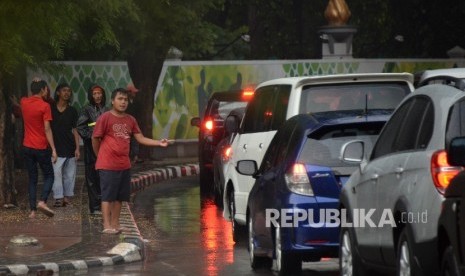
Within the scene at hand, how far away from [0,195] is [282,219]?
9.96m

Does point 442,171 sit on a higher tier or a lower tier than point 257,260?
higher

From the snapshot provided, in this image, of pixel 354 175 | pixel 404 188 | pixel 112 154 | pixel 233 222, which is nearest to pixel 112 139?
pixel 112 154

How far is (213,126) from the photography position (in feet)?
88.5

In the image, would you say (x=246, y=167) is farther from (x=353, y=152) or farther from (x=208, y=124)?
(x=208, y=124)

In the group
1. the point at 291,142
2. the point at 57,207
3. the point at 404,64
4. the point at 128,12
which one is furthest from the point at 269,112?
the point at 404,64

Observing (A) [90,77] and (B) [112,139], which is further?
(A) [90,77]

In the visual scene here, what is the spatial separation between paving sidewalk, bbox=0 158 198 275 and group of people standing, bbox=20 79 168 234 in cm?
30

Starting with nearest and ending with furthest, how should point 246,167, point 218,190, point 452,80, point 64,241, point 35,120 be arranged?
point 246,167
point 452,80
point 64,241
point 35,120
point 218,190

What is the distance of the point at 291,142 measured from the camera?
47.3 feet

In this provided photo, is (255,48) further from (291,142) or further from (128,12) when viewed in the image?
(291,142)

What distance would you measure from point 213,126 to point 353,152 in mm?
14201

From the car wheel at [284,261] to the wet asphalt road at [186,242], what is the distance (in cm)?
75
